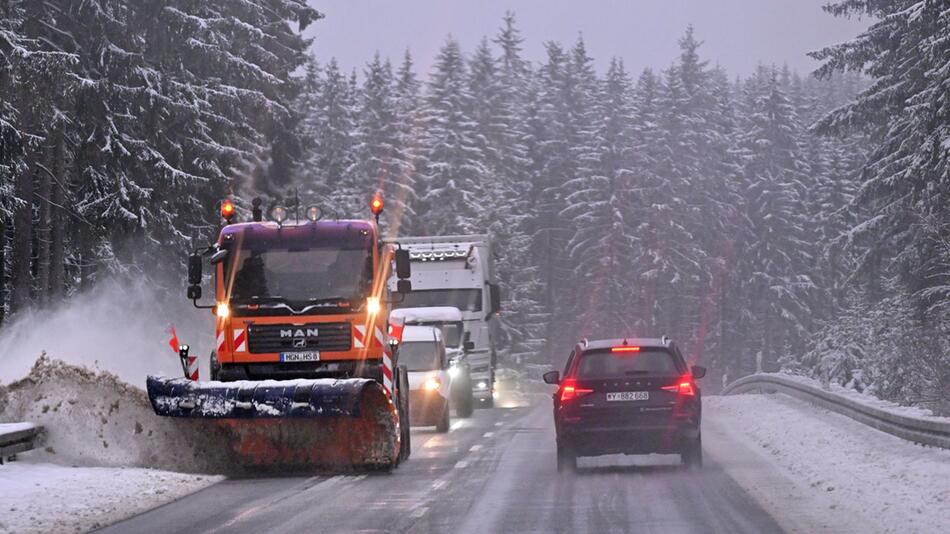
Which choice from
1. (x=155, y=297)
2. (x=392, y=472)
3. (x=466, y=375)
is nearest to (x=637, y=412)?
(x=392, y=472)

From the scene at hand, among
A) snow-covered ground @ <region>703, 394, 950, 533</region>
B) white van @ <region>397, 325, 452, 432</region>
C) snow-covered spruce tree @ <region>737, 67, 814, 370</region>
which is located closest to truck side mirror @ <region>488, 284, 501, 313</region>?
white van @ <region>397, 325, 452, 432</region>

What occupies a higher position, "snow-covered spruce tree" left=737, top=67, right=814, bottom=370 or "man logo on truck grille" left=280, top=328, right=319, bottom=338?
"snow-covered spruce tree" left=737, top=67, right=814, bottom=370

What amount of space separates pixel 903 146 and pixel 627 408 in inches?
813

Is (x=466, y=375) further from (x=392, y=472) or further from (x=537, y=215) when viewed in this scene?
(x=537, y=215)

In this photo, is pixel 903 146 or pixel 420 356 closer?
pixel 420 356

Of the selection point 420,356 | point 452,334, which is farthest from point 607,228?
point 420,356

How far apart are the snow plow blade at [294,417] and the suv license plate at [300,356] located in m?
0.72

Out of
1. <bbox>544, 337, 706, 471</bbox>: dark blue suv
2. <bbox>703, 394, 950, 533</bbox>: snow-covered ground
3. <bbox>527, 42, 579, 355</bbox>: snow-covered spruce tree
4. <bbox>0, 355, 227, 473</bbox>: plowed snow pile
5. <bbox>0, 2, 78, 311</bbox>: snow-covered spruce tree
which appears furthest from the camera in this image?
<bbox>527, 42, 579, 355</bbox>: snow-covered spruce tree

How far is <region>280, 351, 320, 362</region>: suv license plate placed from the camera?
1777 centimetres

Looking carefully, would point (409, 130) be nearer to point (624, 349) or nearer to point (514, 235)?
point (514, 235)

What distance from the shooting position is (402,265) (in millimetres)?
17547

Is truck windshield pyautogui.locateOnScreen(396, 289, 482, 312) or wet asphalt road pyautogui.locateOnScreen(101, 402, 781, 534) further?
truck windshield pyautogui.locateOnScreen(396, 289, 482, 312)

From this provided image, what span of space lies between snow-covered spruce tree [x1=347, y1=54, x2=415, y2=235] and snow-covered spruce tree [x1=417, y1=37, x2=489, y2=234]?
95 centimetres

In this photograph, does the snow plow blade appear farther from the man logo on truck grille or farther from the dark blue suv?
the dark blue suv
